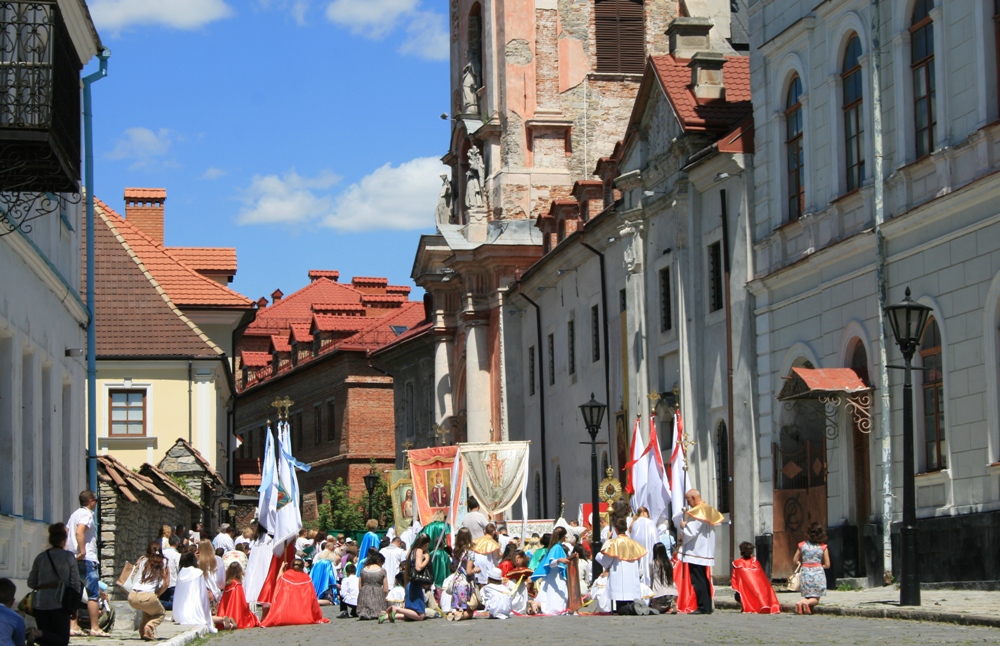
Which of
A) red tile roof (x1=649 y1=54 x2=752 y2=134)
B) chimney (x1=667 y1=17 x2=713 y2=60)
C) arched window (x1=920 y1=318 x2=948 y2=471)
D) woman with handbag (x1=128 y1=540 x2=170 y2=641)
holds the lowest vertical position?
woman with handbag (x1=128 y1=540 x2=170 y2=641)

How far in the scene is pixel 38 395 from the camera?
2130 centimetres

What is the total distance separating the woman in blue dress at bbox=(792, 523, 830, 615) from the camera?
20.4 metres

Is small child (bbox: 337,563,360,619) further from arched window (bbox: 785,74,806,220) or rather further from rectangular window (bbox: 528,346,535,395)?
rectangular window (bbox: 528,346,535,395)

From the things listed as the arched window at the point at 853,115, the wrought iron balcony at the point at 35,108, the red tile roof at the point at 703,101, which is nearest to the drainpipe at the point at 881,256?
the arched window at the point at 853,115

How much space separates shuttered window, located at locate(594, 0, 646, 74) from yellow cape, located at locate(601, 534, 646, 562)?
114 ft

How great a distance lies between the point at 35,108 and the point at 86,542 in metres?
6.00

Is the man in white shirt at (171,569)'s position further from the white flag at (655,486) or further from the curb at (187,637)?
the white flag at (655,486)

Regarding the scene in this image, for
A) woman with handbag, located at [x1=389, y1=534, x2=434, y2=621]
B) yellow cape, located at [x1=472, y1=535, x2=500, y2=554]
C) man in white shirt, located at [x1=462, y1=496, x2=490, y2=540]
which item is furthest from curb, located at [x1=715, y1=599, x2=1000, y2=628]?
man in white shirt, located at [x1=462, y1=496, x2=490, y2=540]

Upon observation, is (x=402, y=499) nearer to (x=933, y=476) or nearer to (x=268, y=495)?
(x=268, y=495)

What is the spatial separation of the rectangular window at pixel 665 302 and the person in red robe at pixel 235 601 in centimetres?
1379

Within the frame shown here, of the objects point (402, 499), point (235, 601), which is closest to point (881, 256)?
point (235, 601)

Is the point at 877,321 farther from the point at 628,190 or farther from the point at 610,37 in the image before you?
the point at 610,37

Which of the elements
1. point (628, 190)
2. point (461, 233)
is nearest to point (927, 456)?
point (628, 190)

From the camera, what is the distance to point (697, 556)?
21.6m
